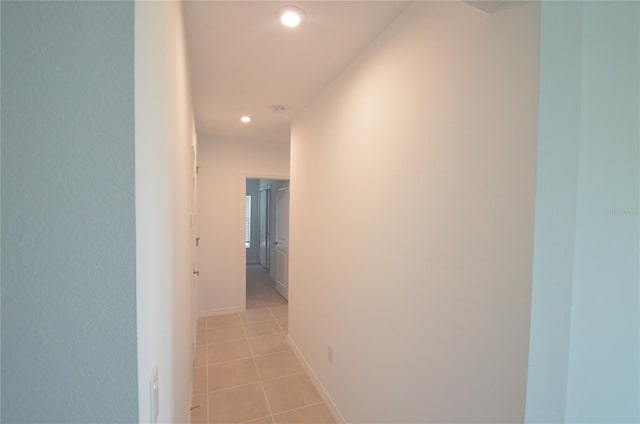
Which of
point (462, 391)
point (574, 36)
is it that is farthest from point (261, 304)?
point (574, 36)

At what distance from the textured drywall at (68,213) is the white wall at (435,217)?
104 centimetres

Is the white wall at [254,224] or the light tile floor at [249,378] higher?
the white wall at [254,224]

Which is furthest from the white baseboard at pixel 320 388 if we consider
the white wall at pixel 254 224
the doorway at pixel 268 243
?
the white wall at pixel 254 224

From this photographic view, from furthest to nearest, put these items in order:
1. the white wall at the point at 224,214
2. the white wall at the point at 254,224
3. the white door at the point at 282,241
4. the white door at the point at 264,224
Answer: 1. the white wall at the point at 254,224
2. the white door at the point at 264,224
3. the white door at the point at 282,241
4. the white wall at the point at 224,214

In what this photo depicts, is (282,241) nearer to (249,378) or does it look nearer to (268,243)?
(268,243)

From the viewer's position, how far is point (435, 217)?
1.18 metres

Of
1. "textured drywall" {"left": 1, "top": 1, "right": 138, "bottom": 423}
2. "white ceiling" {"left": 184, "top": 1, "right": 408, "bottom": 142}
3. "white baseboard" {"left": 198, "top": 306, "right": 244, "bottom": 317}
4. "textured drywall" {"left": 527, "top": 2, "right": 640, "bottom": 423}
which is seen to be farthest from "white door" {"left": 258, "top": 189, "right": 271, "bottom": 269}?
"textured drywall" {"left": 1, "top": 1, "right": 138, "bottom": 423}

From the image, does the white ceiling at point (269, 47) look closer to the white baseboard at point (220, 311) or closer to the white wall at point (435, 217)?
the white wall at point (435, 217)

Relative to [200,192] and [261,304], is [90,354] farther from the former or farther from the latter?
[261,304]

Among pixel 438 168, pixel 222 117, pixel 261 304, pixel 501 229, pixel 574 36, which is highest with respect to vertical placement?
pixel 222 117

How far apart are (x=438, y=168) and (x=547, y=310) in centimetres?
63

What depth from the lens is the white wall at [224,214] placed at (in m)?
3.85

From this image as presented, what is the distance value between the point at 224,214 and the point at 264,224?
2797 mm

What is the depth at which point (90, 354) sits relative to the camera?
41cm
